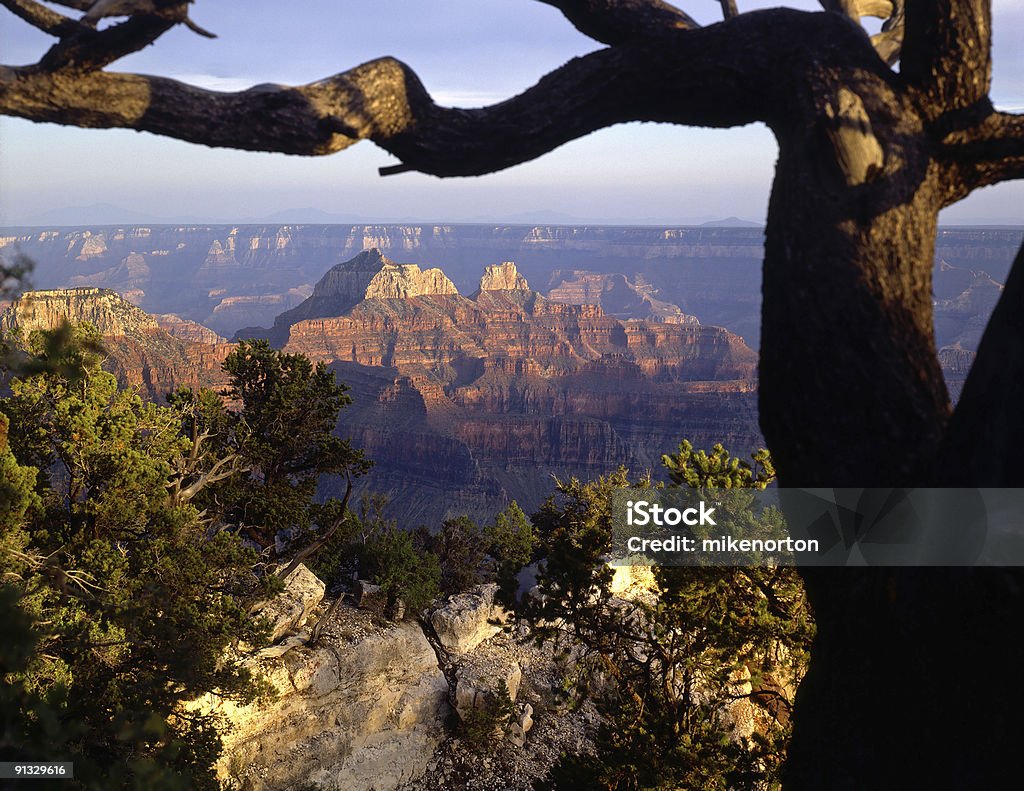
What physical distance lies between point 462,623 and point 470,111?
12927 millimetres

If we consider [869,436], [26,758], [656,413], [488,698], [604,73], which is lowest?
[656,413]

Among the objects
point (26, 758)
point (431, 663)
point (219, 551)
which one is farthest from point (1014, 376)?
point (431, 663)

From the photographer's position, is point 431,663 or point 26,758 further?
point 431,663

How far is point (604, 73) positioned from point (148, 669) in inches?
342

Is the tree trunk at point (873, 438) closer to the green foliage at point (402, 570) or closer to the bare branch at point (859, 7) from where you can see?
the bare branch at point (859, 7)

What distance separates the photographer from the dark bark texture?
7.60ft

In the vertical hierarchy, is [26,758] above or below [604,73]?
below

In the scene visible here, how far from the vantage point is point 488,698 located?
1319 cm

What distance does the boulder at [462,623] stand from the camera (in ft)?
48.4

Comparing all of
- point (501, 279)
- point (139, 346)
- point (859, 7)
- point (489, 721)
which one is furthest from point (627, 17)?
point (501, 279)

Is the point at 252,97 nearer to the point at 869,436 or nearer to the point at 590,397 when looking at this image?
the point at 869,436

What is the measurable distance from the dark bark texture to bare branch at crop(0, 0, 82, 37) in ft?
0.05

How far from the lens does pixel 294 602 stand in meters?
12.7

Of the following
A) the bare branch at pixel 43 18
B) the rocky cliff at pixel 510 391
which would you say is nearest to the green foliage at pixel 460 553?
the bare branch at pixel 43 18
